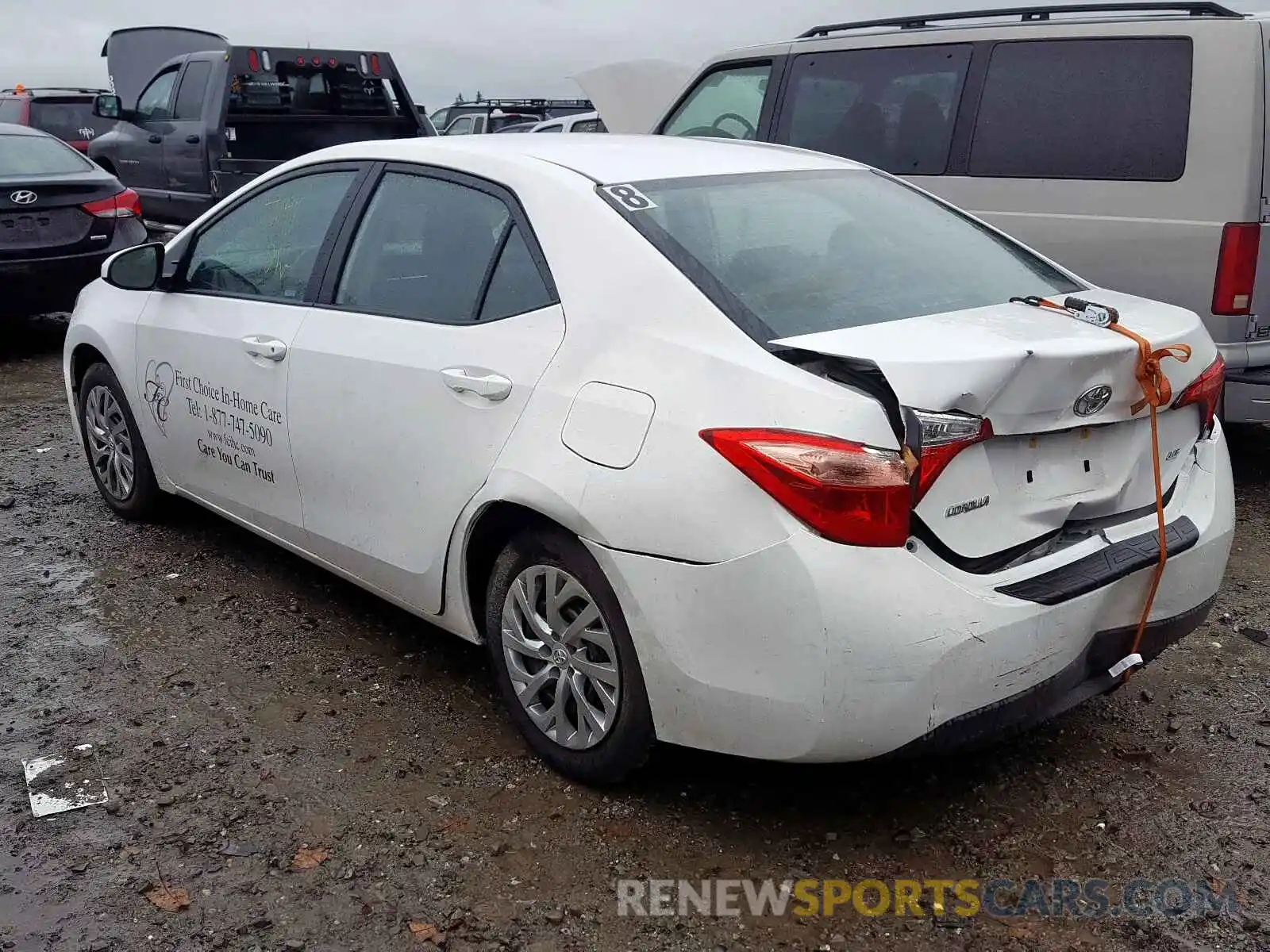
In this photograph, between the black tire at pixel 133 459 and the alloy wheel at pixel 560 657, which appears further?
the black tire at pixel 133 459

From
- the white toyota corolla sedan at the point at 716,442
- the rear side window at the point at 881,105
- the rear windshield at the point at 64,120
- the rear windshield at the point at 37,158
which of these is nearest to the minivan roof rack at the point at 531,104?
the rear windshield at the point at 64,120

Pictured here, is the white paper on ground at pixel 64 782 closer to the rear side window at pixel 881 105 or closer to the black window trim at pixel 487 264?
the black window trim at pixel 487 264

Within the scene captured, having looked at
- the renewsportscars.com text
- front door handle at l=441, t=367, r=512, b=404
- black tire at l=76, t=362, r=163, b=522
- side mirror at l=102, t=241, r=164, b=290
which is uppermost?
side mirror at l=102, t=241, r=164, b=290

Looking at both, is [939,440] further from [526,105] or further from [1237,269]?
[526,105]

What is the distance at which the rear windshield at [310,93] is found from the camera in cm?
1133

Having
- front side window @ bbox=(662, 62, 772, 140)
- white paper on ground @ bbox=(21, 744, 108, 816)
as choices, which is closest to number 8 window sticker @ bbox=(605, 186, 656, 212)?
white paper on ground @ bbox=(21, 744, 108, 816)

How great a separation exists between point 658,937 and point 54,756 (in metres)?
1.83

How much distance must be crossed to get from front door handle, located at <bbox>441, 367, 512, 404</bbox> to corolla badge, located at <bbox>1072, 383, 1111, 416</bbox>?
1349 millimetres

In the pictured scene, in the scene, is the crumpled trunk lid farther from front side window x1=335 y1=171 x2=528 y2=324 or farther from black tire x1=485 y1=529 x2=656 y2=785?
front side window x1=335 y1=171 x2=528 y2=324

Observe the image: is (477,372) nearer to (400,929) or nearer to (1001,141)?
(400,929)

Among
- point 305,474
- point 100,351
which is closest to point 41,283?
point 100,351

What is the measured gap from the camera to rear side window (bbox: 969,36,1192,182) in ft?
17.5

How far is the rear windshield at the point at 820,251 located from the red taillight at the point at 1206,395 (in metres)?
0.48

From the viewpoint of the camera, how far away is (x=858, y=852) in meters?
2.96
